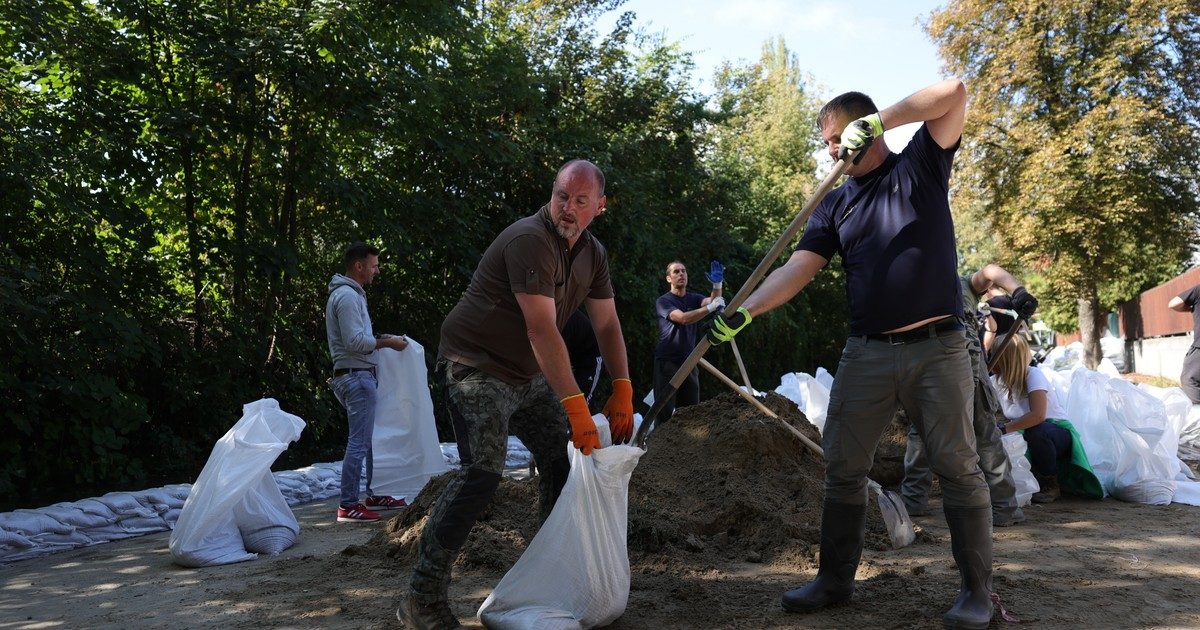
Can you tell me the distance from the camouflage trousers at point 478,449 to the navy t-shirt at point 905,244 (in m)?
1.11

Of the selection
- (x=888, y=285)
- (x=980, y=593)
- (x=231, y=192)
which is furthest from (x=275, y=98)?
(x=980, y=593)

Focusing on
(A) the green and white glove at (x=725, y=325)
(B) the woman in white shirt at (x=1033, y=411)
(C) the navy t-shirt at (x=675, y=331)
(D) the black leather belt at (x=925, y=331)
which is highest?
(C) the navy t-shirt at (x=675, y=331)

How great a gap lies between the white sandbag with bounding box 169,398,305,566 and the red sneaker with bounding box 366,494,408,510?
907 mm

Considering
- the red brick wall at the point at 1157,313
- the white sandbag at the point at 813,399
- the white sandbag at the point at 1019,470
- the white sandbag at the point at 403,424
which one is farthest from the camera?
the red brick wall at the point at 1157,313

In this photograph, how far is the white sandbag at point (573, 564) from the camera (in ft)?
9.29

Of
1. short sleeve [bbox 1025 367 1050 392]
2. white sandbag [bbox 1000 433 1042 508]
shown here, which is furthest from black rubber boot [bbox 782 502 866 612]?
short sleeve [bbox 1025 367 1050 392]

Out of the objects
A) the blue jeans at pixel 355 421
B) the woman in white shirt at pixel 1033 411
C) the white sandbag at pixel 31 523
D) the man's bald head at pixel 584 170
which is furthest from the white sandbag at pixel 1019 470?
the white sandbag at pixel 31 523

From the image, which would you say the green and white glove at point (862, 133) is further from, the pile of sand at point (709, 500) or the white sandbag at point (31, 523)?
the white sandbag at point (31, 523)

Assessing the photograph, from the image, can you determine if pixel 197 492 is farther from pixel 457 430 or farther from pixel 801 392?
pixel 801 392

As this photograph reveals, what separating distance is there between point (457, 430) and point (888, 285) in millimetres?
1626

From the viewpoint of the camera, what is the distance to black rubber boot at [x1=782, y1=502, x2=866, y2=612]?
302 cm

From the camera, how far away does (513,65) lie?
379 inches

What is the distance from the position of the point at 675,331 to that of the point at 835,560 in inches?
154

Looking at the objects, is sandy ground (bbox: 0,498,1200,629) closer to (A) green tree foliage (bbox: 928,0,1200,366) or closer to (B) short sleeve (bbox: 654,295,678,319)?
(B) short sleeve (bbox: 654,295,678,319)
